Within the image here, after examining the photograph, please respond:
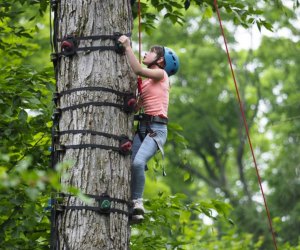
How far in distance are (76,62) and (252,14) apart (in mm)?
2744

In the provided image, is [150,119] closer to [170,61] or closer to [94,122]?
[170,61]

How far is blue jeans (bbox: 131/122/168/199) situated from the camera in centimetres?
559

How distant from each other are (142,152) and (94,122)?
60 cm

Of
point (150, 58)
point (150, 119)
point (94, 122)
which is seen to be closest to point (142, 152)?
point (150, 119)

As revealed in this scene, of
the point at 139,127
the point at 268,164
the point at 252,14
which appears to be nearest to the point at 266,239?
the point at 268,164

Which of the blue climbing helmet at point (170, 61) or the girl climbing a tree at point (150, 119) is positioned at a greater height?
the blue climbing helmet at point (170, 61)

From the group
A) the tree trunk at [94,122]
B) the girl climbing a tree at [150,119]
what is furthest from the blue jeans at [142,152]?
the tree trunk at [94,122]

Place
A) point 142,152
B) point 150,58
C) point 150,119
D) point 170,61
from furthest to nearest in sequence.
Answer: point 170,61, point 150,58, point 150,119, point 142,152

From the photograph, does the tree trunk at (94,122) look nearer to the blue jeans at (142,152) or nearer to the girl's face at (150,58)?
the blue jeans at (142,152)

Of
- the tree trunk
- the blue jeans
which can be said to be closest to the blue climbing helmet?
the blue jeans

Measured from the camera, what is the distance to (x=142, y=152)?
18.7ft

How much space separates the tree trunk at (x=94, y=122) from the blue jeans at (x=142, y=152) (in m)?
0.28

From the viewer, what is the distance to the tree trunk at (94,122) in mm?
5059

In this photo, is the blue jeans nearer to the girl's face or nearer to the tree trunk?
the tree trunk
